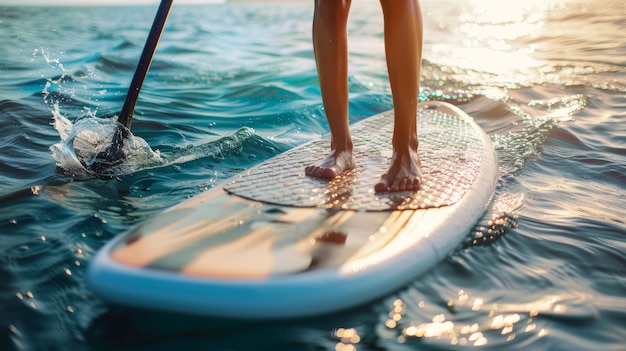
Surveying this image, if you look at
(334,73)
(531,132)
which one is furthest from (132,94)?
(531,132)

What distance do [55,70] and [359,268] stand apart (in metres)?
5.29

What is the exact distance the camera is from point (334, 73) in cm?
232

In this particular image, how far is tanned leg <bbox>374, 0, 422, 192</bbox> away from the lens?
6.88 feet

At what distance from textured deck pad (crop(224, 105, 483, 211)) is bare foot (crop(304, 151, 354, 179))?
0.10 ft

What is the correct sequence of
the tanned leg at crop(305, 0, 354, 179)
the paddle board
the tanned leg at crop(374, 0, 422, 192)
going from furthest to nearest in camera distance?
the tanned leg at crop(305, 0, 354, 179)
the tanned leg at crop(374, 0, 422, 192)
the paddle board

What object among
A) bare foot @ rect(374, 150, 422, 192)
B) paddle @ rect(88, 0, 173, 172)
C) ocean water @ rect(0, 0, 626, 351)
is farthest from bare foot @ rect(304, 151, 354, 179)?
paddle @ rect(88, 0, 173, 172)

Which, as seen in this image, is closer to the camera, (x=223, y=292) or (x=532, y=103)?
(x=223, y=292)

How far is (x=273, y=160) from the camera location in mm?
2543

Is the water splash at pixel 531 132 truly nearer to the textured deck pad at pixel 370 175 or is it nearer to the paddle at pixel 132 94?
the textured deck pad at pixel 370 175

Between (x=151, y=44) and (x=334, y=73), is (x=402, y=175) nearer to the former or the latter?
(x=334, y=73)

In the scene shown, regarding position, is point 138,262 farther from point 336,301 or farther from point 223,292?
point 336,301

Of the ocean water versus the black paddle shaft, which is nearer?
the ocean water

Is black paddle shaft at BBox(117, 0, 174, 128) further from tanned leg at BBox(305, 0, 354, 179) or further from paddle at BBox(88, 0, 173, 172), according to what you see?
tanned leg at BBox(305, 0, 354, 179)

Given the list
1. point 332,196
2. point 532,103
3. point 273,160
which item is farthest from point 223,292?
point 532,103
